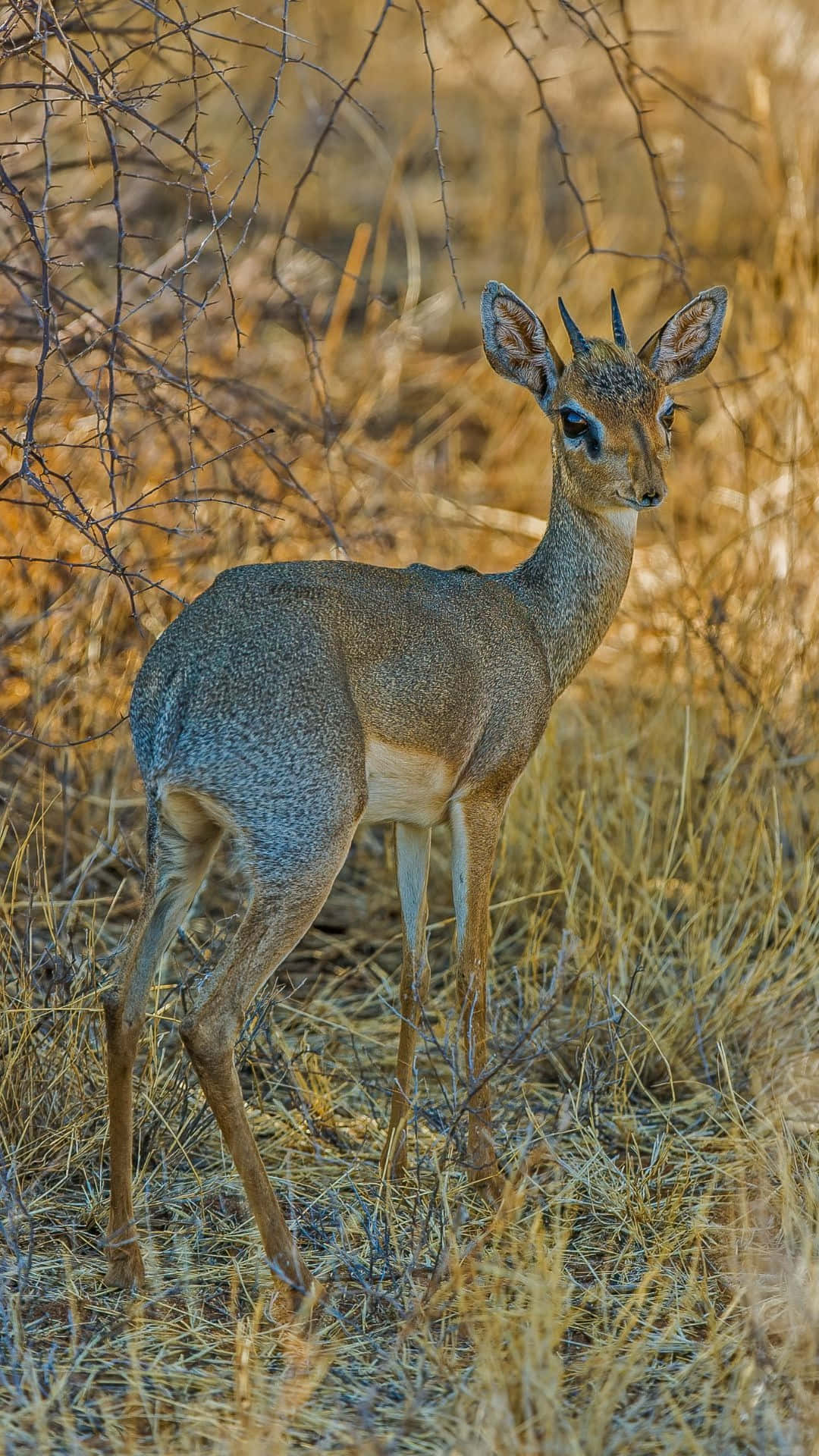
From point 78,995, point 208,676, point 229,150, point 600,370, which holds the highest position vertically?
point 229,150

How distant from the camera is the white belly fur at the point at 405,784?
3514 millimetres

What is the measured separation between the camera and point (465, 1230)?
3.65 meters

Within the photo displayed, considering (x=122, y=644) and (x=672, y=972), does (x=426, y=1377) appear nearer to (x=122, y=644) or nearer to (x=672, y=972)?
(x=672, y=972)

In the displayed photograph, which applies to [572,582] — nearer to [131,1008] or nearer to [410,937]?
A: [410,937]

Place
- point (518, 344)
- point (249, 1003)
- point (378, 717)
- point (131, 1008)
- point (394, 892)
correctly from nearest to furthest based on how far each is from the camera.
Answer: point (249, 1003) < point (131, 1008) < point (378, 717) < point (518, 344) < point (394, 892)

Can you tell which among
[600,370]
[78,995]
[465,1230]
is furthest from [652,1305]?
[600,370]

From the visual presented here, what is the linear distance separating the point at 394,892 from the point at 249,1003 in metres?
2.19

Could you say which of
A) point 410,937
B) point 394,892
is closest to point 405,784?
point 410,937

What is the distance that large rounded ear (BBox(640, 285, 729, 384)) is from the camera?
4043 mm

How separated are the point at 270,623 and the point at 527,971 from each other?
191cm

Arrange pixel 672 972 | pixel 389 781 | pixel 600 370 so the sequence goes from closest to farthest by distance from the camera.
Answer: pixel 389 781
pixel 600 370
pixel 672 972

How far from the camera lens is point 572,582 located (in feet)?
13.5

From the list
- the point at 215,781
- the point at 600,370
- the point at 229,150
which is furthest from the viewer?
the point at 229,150

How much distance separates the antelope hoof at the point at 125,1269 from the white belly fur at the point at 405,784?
1078mm
